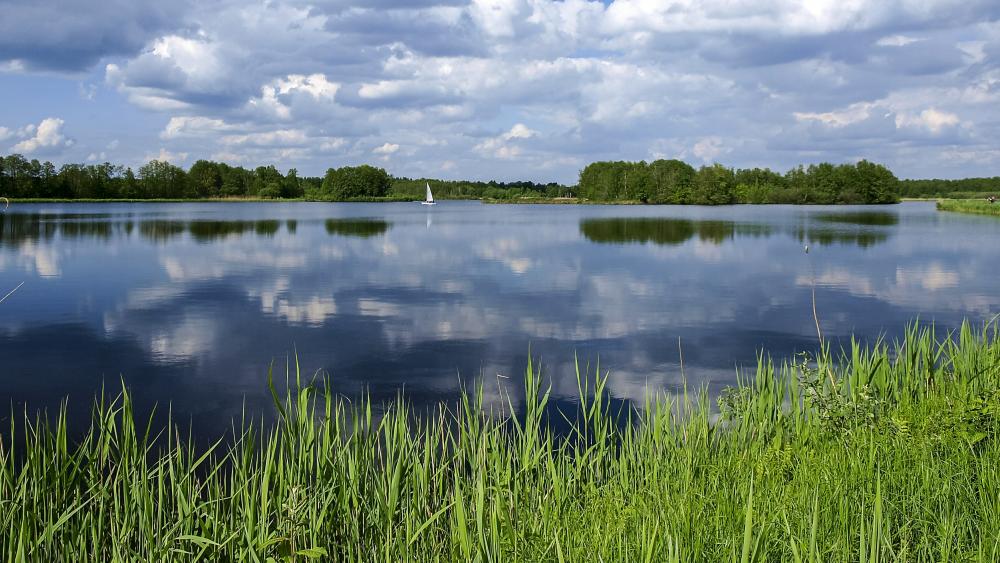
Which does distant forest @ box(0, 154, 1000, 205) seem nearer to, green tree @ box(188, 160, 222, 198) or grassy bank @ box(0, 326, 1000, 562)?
green tree @ box(188, 160, 222, 198)

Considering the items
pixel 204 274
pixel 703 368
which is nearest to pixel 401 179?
pixel 204 274

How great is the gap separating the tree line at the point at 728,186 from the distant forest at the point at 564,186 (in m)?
0.18

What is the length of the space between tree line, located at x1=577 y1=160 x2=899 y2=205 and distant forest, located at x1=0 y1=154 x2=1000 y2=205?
0.58ft

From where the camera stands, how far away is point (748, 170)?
6683 inches

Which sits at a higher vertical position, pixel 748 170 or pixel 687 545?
pixel 748 170

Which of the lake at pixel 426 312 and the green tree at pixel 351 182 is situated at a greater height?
the green tree at pixel 351 182

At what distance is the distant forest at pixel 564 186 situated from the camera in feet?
391

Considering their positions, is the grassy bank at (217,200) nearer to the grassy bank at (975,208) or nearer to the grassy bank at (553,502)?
the grassy bank at (553,502)

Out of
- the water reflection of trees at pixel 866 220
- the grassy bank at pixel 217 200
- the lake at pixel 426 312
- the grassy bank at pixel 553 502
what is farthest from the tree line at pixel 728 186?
the grassy bank at pixel 553 502

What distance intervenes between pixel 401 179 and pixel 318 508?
198 m

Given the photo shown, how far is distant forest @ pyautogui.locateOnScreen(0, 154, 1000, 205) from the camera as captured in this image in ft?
391

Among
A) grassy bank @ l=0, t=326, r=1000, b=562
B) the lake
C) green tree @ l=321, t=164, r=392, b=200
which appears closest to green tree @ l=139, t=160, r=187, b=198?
green tree @ l=321, t=164, r=392, b=200

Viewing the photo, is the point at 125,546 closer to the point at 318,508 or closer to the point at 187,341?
the point at 318,508

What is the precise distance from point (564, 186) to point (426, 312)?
555 feet
